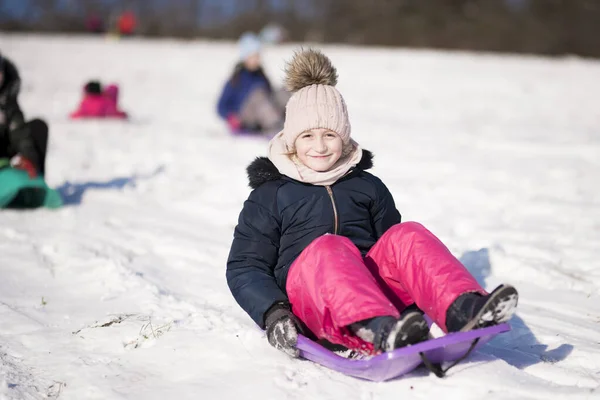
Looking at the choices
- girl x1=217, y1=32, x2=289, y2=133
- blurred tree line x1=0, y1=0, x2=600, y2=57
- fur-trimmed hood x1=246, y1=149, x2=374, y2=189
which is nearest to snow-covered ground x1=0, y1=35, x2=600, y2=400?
girl x1=217, y1=32, x2=289, y2=133

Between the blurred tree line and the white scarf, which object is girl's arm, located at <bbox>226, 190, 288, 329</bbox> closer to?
the white scarf

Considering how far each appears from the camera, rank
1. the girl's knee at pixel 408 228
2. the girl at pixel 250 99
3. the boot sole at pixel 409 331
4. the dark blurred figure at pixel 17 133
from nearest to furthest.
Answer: the boot sole at pixel 409 331 < the girl's knee at pixel 408 228 < the dark blurred figure at pixel 17 133 < the girl at pixel 250 99

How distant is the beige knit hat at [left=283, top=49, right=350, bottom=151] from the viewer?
8.88ft

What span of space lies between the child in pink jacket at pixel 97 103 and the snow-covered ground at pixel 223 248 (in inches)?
9.5

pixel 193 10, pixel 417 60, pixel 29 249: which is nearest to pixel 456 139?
pixel 29 249

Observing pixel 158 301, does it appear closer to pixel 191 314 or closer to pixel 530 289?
pixel 191 314

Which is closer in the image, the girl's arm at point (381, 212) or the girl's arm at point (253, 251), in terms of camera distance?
the girl's arm at point (253, 251)

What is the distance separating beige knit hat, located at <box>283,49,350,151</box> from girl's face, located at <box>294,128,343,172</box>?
26 mm

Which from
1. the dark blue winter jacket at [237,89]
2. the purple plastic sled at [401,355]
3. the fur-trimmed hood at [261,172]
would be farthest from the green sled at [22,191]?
the dark blue winter jacket at [237,89]

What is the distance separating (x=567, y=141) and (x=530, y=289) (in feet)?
14.4

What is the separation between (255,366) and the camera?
7.72 feet

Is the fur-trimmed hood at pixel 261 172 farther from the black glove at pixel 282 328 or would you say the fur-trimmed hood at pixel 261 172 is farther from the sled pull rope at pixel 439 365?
the sled pull rope at pixel 439 365

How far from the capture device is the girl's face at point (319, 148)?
2672 mm

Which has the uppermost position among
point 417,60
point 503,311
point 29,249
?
point 417,60
